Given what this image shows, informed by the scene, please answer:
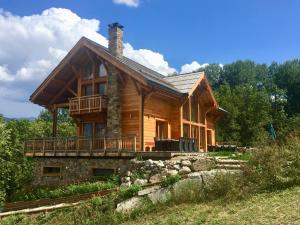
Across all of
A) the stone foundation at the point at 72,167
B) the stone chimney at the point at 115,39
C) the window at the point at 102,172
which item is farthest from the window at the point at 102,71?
the window at the point at 102,172

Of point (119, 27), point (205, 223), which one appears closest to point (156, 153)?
point (205, 223)

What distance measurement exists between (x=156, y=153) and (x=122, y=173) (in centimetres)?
203

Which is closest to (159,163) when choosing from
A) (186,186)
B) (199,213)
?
(186,186)

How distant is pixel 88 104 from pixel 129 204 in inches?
432

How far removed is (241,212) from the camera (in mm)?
9359

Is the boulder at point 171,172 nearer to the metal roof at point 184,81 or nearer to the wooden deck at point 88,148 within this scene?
the wooden deck at point 88,148

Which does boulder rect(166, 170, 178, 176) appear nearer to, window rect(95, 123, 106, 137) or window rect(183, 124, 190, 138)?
window rect(95, 123, 106, 137)

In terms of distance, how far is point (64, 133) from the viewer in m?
44.3

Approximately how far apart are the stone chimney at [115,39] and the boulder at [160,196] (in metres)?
12.5

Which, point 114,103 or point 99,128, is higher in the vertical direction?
point 114,103

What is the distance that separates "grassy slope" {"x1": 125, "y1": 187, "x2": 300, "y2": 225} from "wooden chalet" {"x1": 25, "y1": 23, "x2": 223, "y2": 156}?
7741 millimetres

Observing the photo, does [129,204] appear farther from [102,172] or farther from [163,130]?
[163,130]

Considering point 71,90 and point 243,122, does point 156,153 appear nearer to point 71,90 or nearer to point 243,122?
point 71,90

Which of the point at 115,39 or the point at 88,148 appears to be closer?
the point at 88,148
